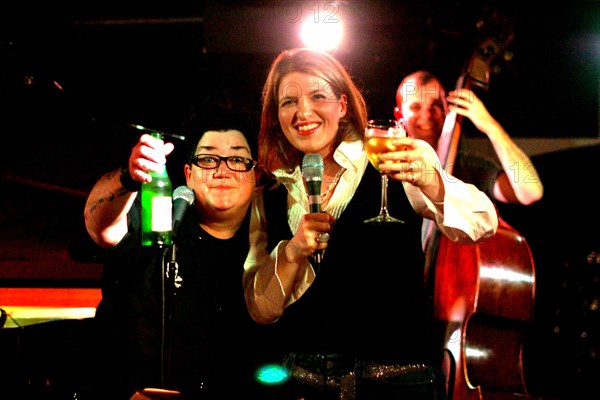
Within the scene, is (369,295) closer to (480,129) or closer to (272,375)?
(272,375)

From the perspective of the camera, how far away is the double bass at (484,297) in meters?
2.80

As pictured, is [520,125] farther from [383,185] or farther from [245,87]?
[383,185]

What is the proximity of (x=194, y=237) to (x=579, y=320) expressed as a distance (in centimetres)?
233

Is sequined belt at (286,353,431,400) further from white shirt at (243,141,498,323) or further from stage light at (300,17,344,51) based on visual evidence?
stage light at (300,17,344,51)

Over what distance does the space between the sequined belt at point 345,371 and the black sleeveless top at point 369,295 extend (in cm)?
2

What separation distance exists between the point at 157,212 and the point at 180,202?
0.17 m

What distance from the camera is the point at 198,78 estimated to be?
11.4ft

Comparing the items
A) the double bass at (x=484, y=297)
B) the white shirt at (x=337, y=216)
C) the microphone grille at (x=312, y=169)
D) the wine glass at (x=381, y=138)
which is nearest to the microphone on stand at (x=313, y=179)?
the microphone grille at (x=312, y=169)

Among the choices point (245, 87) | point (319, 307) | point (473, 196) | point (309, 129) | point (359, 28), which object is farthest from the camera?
point (359, 28)

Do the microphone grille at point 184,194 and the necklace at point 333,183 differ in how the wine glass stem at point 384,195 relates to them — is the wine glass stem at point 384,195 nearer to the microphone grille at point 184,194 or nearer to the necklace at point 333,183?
the necklace at point 333,183

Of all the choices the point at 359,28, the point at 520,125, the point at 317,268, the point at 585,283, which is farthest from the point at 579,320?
the point at 317,268

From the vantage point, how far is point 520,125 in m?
3.79

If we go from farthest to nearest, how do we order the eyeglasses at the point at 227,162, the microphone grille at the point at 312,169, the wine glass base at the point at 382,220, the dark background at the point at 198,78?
the dark background at the point at 198,78 < the eyeglasses at the point at 227,162 < the wine glass base at the point at 382,220 < the microphone grille at the point at 312,169

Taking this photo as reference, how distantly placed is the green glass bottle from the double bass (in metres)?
1.23
